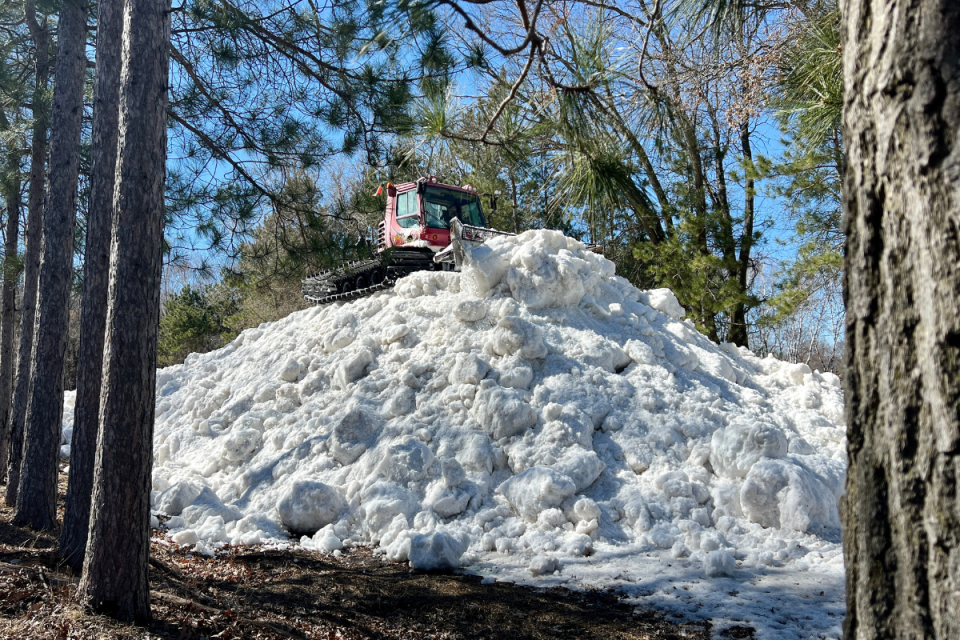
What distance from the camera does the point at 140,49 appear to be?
12.0 ft

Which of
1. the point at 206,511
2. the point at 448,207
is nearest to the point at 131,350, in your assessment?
the point at 206,511

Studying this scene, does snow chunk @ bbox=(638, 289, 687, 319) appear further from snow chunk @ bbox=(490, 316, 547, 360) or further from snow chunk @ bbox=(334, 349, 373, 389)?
snow chunk @ bbox=(334, 349, 373, 389)

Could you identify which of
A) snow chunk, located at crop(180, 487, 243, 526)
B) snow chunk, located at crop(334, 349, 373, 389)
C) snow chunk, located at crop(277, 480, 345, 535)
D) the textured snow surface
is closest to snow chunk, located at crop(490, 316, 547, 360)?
the textured snow surface

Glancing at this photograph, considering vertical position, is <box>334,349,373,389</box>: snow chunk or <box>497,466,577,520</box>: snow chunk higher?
<box>334,349,373,389</box>: snow chunk

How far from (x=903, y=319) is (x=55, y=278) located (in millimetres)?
6513

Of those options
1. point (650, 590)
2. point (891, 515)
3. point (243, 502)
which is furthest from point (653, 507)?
point (891, 515)

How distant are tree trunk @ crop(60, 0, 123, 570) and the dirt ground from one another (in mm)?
364

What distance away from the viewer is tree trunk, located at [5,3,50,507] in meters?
6.70

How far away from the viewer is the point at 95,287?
4727 mm

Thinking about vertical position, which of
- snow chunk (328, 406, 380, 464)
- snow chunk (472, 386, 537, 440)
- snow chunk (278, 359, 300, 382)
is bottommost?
snow chunk (328, 406, 380, 464)

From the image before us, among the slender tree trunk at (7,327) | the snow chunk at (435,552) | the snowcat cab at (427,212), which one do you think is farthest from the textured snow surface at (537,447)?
the snowcat cab at (427,212)

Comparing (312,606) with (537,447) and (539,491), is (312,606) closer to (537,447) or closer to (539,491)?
(539,491)

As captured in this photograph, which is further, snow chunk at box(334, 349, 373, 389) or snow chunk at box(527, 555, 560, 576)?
snow chunk at box(334, 349, 373, 389)

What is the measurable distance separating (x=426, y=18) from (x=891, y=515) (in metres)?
3.41
